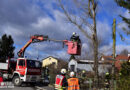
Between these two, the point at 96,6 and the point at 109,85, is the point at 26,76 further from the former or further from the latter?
the point at 96,6

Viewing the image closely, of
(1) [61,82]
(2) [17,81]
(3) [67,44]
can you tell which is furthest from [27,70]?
(1) [61,82]

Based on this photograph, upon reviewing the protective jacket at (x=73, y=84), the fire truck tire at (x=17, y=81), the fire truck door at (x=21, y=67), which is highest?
the fire truck door at (x=21, y=67)

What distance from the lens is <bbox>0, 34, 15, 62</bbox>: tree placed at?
34.4m

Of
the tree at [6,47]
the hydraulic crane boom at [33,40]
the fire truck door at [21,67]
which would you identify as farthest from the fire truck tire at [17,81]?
the tree at [6,47]

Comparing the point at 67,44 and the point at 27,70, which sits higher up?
the point at 67,44

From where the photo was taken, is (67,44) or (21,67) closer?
(67,44)

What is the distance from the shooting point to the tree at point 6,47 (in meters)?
34.4

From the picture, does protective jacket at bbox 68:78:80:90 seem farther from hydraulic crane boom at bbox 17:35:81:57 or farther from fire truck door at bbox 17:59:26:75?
fire truck door at bbox 17:59:26:75

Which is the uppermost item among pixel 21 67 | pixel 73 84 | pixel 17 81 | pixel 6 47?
pixel 6 47

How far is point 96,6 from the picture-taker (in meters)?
9.59

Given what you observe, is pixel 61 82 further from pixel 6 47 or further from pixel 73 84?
pixel 6 47

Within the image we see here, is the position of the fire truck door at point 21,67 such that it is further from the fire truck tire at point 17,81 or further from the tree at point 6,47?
the tree at point 6,47

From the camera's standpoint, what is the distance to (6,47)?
34625 millimetres

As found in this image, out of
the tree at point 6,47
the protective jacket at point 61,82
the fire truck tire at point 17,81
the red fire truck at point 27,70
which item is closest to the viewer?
the protective jacket at point 61,82
